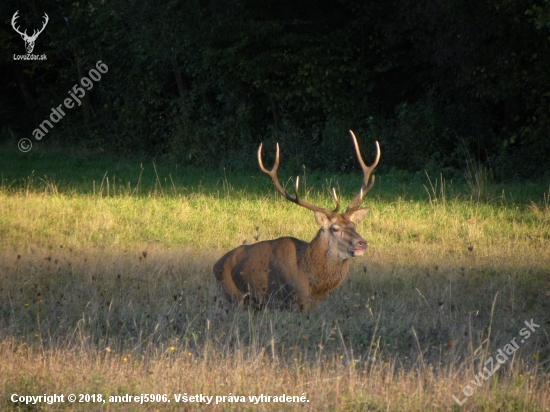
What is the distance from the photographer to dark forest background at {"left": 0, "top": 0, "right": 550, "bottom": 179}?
16.6 metres

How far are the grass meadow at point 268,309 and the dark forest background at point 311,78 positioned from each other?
3.31m

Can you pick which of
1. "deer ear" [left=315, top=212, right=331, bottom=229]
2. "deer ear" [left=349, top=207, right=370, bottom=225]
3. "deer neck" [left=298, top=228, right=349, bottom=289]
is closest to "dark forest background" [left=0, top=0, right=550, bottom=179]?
"deer ear" [left=349, top=207, right=370, bottom=225]

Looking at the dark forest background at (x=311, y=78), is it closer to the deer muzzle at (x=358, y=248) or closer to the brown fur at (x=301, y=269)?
the brown fur at (x=301, y=269)

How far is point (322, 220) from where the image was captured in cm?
765

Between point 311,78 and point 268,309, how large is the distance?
44.5 feet

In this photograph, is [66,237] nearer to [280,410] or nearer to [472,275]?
[472,275]

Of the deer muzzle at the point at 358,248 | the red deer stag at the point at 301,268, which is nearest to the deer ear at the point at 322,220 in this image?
the red deer stag at the point at 301,268

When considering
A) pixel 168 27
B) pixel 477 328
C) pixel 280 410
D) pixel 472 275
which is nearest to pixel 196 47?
pixel 168 27

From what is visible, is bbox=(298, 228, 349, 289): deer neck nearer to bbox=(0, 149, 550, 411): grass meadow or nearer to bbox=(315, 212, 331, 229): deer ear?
bbox=(315, 212, 331, 229): deer ear

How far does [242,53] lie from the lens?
21109 mm

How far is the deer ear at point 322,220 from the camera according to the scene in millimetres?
7609

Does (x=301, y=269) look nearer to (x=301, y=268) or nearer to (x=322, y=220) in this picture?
(x=301, y=268)

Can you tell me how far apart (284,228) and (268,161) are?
982cm

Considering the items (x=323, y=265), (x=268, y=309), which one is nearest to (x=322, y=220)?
(x=323, y=265)
